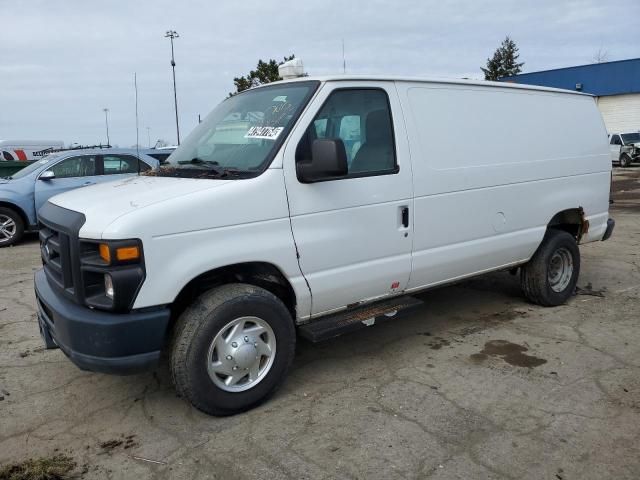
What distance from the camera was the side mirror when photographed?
338 cm

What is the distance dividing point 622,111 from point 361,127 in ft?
118

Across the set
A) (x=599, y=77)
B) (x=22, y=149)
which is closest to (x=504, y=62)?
(x=599, y=77)

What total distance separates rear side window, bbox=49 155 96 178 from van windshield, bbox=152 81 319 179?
6.86 m

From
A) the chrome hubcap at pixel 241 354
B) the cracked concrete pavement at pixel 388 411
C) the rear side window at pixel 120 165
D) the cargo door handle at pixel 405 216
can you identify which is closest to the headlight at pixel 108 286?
the chrome hubcap at pixel 241 354

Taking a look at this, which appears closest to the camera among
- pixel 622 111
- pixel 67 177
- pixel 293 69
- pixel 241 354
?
pixel 241 354

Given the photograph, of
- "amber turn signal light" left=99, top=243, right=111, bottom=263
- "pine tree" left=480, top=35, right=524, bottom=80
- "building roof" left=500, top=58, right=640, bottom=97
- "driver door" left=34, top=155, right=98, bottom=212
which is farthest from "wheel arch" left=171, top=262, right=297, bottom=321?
"pine tree" left=480, top=35, right=524, bottom=80

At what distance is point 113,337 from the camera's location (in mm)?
2980

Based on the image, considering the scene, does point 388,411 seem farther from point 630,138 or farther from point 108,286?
point 630,138

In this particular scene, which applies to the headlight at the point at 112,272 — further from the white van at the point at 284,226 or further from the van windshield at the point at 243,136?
the van windshield at the point at 243,136

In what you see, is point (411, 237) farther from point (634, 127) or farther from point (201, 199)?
point (634, 127)

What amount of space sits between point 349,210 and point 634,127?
36.5m

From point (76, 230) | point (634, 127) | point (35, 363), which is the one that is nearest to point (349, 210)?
point (76, 230)

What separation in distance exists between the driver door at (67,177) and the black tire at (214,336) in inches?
310

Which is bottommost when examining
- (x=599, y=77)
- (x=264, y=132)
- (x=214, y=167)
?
(x=214, y=167)
